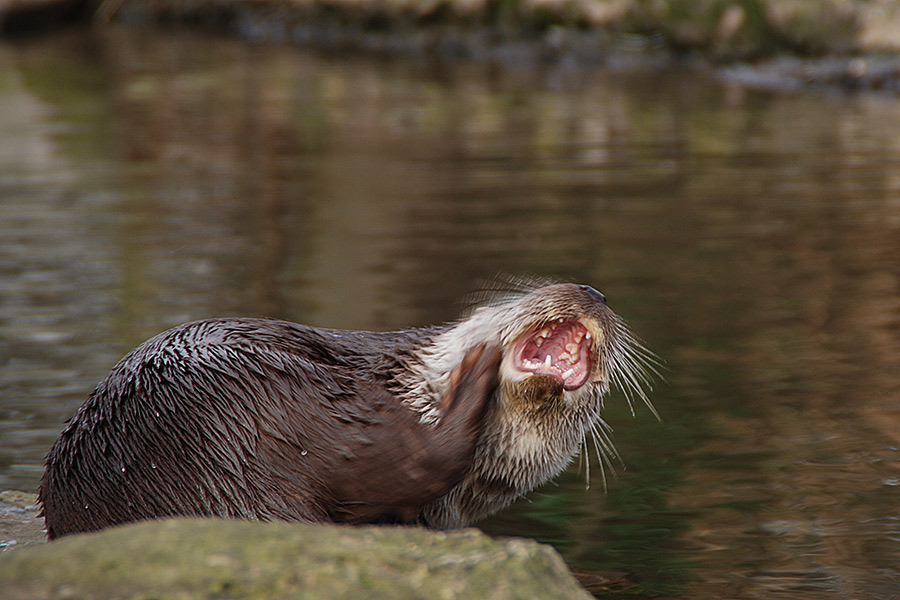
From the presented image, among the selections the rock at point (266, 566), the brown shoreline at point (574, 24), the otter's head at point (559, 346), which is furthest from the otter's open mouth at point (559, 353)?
the brown shoreline at point (574, 24)

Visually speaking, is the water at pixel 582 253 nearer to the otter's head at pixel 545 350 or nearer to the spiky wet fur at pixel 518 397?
the spiky wet fur at pixel 518 397

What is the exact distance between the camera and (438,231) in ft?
29.4

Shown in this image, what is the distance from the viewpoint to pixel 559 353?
352 centimetres

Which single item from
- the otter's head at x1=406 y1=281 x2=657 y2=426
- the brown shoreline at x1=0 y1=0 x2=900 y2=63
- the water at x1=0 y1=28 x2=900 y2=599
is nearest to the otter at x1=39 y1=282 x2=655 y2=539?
the otter's head at x1=406 y1=281 x2=657 y2=426

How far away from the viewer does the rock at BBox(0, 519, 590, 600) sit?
2330 mm

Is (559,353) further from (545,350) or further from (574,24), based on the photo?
(574,24)

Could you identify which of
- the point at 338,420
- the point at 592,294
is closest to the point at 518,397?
the point at 592,294

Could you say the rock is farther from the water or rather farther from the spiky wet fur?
the water

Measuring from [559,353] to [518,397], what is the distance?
19cm

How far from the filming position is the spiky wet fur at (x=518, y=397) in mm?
3406

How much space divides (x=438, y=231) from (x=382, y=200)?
138cm

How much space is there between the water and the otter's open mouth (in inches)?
26.8

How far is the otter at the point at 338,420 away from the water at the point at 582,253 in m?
0.64

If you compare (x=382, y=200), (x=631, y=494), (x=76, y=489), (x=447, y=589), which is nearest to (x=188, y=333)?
(x=76, y=489)
